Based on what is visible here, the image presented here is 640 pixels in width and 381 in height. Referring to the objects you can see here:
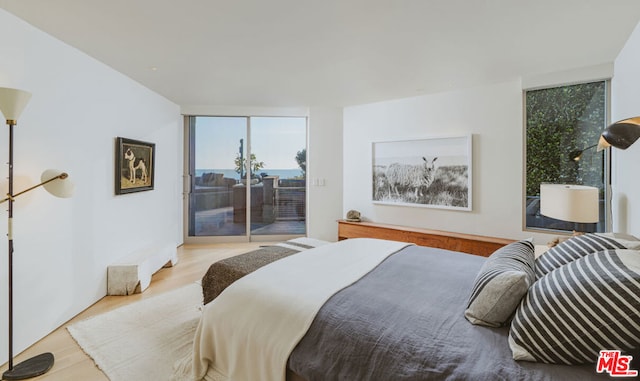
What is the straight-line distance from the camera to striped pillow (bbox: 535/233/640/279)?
1569mm

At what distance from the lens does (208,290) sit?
2.52 meters

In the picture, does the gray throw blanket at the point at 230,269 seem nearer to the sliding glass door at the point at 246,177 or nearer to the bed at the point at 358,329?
the bed at the point at 358,329

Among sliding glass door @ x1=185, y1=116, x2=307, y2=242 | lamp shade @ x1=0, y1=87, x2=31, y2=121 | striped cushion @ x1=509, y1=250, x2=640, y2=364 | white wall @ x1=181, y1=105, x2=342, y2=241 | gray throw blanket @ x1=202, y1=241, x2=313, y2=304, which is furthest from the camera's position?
sliding glass door @ x1=185, y1=116, x2=307, y2=242

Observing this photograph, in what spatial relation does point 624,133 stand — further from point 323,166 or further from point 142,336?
point 323,166

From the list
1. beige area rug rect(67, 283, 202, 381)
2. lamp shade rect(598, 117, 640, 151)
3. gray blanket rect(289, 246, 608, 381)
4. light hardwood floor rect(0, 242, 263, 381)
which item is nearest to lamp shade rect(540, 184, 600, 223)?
lamp shade rect(598, 117, 640, 151)

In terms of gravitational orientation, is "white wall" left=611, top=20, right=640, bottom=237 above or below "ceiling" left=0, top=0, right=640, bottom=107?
below

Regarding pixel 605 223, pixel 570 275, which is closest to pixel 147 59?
pixel 570 275

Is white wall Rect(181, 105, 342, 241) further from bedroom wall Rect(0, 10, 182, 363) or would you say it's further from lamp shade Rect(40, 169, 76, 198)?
lamp shade Rect(40, 169, 76, 198)

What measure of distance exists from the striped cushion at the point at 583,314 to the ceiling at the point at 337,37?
5.88ft

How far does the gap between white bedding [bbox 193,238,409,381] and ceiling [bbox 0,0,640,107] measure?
1788 mm

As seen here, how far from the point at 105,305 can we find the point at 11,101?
2.04 m

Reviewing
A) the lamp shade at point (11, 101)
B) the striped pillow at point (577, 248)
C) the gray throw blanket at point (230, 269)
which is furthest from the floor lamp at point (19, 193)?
the striped pillow at point (577, 248)

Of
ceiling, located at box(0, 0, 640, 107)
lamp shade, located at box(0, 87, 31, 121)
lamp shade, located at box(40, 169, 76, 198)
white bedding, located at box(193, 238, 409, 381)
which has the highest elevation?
ceiling, located at box(0, 0, 640, 107)

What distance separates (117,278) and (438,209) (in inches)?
160
